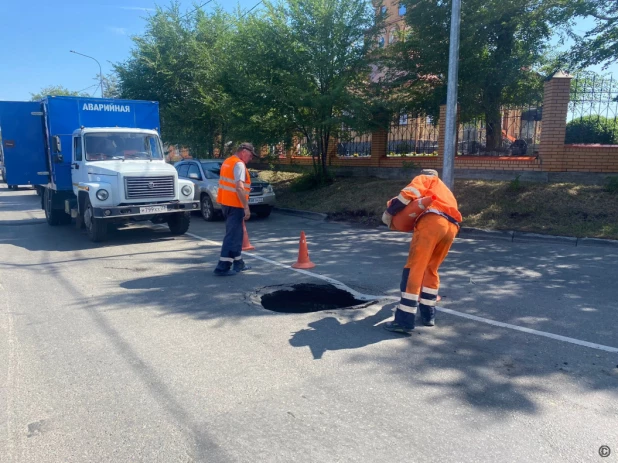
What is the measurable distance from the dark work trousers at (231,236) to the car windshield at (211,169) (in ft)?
23.7

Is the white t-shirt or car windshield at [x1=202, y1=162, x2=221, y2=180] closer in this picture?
the white t-shirt

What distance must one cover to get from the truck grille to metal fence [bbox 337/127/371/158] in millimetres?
7499

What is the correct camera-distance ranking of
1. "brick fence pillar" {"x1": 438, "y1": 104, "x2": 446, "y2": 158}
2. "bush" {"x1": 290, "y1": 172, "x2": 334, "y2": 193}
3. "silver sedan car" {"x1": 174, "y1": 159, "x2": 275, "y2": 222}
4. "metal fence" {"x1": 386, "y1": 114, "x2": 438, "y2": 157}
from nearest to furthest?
"silver sedan car" {"x1": 174, "y1": 159, "x2": 275, "y2": 222}, "brick fence pillar" {"x1": 438, "y1": 104, "x2": 446, "y2": 158}, "metal fence" {"x1": 386, "y1": 114, "x2": 438, "y2": 157}, "bush" {"x1": 290, "y1": 172, "x2": 334, "y2": 193}

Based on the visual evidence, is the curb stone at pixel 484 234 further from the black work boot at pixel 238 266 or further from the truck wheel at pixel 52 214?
the truck wheel at pixel 52 214

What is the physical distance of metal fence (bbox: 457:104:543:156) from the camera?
13.3m

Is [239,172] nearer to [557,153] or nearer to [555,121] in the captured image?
[557,153]

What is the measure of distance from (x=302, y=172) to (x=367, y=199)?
228 inches

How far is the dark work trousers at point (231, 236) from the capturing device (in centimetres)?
723

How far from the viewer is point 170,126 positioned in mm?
22141

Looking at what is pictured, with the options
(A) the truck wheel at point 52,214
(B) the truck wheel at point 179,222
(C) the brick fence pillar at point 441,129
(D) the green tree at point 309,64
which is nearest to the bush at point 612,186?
(C) the brick fence pillar at point 441,129

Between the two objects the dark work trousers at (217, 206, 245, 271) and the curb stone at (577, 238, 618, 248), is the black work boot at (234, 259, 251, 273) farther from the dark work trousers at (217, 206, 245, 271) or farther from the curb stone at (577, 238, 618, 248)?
the curb stone at (577, 238, 618, 248)

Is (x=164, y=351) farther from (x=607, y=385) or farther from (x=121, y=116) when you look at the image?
(x=121, y=116)

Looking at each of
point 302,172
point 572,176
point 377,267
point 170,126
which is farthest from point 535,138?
point 170,126

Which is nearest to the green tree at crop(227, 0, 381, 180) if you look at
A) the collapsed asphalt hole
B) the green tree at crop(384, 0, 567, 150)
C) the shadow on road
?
the green tree at crop(384, 0, 567, 150)
